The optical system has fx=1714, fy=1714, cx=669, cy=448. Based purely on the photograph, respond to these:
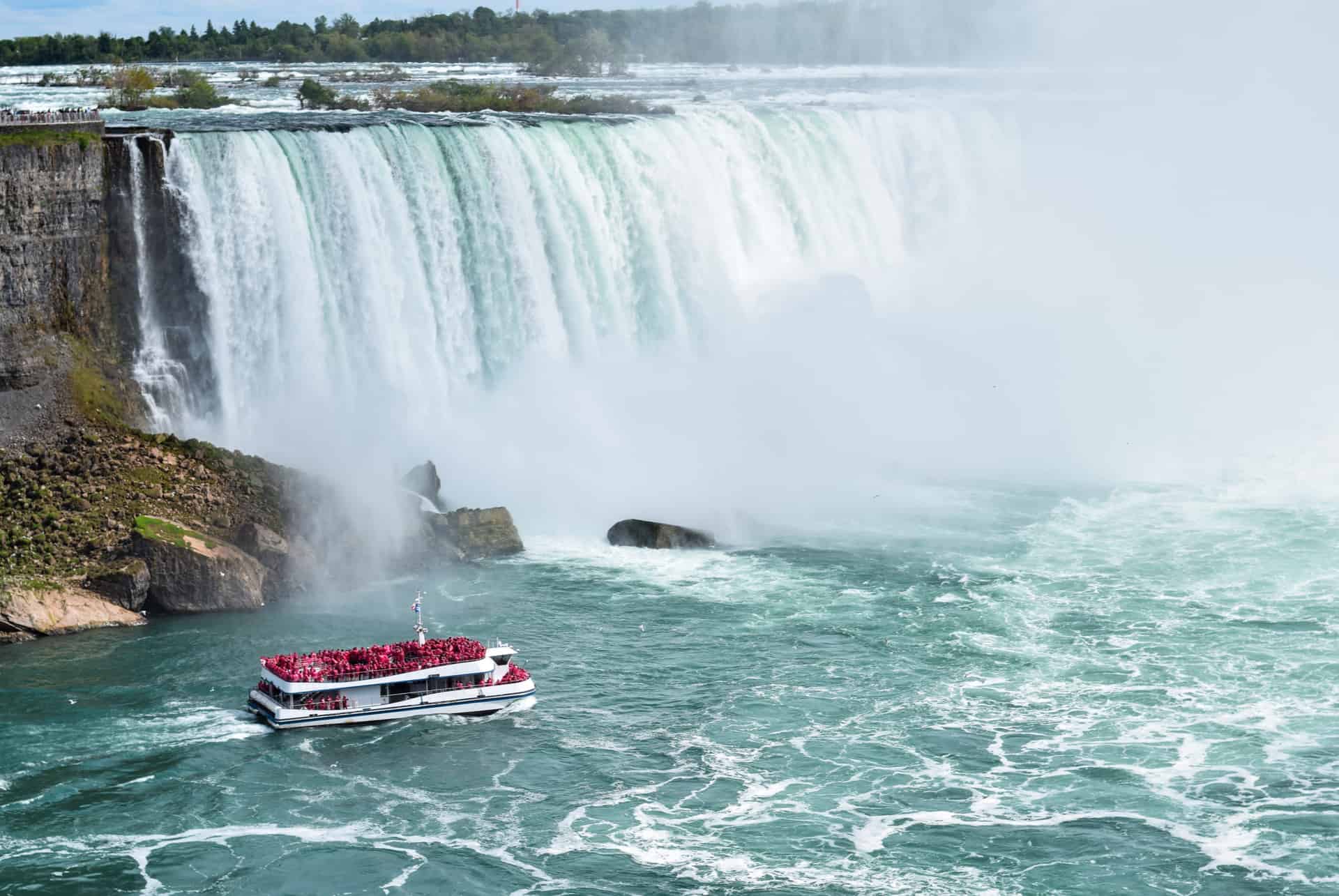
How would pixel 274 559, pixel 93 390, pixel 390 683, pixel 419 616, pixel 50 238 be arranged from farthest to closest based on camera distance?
pixel 50 238, pixel 93 390, pixel 274 559, pixel 419 616, pixel 390 683

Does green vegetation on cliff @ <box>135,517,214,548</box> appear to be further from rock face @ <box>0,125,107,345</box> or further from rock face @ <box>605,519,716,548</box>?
rock face @ <box>605,519,716,548</box>

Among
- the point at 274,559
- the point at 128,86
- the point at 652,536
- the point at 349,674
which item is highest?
the point at 128,86

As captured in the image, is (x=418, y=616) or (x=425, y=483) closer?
(x=418, y=616)

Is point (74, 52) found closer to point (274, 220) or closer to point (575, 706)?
point (274, 220)

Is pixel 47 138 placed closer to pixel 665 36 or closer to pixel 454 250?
pixel 454 250

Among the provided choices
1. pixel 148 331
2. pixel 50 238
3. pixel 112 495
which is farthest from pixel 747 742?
pixel 50 238

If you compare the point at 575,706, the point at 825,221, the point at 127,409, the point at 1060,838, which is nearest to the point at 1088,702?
the point at 1060,838

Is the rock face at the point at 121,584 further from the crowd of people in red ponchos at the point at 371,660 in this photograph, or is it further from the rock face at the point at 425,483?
the rock face at the point at 425,483

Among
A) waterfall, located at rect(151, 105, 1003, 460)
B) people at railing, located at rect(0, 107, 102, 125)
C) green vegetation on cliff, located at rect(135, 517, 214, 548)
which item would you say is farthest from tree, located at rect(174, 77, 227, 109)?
green vegetation on cliff, located at rect(135, 517, 214, 548)
